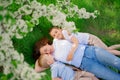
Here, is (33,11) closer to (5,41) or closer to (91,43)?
(5,41)

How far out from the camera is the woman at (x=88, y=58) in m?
2.33

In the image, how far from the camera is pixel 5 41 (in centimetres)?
178

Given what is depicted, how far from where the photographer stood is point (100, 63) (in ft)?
7.76

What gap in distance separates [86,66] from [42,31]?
1.17ft

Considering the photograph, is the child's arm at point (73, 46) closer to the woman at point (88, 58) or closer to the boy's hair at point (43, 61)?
the woman at point (88, 58)

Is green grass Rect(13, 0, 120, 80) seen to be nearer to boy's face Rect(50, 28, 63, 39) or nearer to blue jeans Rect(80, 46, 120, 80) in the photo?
boy's face Rect(50, 28, 63, 39)

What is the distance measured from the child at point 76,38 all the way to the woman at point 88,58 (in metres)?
0.03

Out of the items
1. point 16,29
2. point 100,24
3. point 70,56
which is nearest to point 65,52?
A: point 70,56

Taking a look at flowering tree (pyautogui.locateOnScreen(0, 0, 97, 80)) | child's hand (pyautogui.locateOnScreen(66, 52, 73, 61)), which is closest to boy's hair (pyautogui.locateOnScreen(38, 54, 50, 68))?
child's hand (pyautogui.locateOnScreen(66, 52, 73, 61))

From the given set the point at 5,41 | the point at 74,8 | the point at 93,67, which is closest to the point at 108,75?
the point at 93,67

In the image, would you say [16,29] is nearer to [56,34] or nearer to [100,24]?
[56,34]

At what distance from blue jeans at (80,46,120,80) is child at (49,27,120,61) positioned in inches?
2.1

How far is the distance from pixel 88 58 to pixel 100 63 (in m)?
0.08

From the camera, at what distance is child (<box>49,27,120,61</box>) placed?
2346mm
